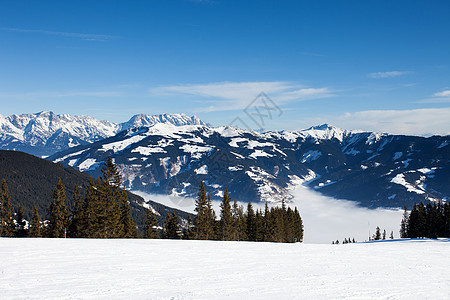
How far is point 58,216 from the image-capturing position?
174 ft

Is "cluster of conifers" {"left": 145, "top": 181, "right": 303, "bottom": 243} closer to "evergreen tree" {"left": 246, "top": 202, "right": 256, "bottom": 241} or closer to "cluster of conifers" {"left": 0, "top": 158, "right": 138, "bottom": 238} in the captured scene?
"evergreen tree" {"left": 246, "top": 202, "right": 256, "bottom": 241}

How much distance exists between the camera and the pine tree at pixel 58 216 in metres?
52.6

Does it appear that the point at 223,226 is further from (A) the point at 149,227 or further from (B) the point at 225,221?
(A) the point at 149,227

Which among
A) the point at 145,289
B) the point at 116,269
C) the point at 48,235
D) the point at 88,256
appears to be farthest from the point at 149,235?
the point at 145,289

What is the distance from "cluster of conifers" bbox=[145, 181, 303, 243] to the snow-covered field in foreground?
4016 centimetres

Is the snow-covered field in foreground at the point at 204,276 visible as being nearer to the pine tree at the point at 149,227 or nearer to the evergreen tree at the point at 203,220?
the evergreen tree at the point at 203,220

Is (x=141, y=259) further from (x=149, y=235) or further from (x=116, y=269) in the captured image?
(x=149, y=235)

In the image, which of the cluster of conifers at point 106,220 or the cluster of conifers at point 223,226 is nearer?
the cluster of conifers at point 106,220

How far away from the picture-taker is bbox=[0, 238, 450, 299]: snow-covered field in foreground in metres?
13.9

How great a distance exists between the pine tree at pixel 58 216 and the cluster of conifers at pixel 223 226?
21609 mm

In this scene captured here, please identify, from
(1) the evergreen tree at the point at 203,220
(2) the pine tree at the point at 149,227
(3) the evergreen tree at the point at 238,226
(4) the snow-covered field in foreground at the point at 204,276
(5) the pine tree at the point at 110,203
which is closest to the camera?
(4) the snow-covered field in foreground at the point at 204,276

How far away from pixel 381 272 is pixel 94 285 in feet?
54.6

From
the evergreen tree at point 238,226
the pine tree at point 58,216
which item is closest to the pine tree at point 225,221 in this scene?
the evergreen tree at point 238,226

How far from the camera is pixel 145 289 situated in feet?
47.2
